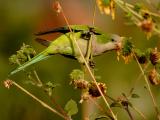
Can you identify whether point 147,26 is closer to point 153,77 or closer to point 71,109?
point 153,77

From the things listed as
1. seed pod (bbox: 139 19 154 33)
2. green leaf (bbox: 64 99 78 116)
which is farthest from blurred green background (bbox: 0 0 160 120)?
seed pod (bbox: 139 19 154 33)

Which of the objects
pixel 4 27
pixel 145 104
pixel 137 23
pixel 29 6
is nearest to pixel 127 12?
pixel 137 23

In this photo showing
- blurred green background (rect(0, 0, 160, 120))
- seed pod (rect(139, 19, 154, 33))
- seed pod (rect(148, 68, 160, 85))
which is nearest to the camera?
seed pod (rect(139, 19, 154, 33))

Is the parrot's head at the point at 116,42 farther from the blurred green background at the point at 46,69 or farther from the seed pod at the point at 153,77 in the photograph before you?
the blurred green background at the point at 46,69

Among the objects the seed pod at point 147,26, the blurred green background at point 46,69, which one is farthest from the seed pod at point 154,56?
the blurred green background at point 46,69

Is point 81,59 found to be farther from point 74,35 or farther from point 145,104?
point 145,104

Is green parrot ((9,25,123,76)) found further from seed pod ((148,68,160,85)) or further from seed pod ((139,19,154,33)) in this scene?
seed pod ((139,19,154,33))
